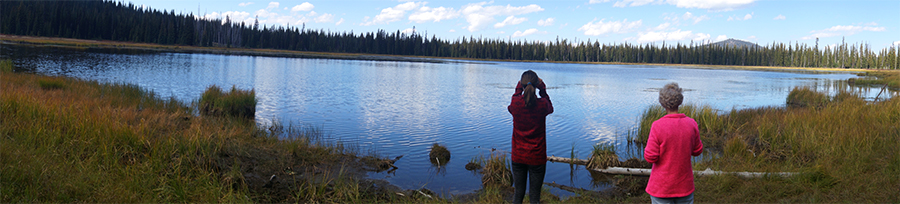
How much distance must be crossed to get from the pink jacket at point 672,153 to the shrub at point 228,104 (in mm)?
14551

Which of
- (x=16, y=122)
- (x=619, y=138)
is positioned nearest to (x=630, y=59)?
(x=619, y=138)

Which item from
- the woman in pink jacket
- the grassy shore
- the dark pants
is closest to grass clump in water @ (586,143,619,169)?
the grassy shore

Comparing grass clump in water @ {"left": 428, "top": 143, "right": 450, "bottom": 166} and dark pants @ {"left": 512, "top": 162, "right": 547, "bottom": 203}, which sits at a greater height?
dark pants @ {"left": 512, "top": 162, "right": 547, "bottom": 203}

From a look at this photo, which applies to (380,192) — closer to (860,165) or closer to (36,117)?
(36,117)

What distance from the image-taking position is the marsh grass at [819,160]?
6.98 metres

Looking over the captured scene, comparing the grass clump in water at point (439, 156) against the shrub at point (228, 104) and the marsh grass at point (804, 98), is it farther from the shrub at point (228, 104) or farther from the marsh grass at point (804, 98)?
the marsh grass at point (804, 98)

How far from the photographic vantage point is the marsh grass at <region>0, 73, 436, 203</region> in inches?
227

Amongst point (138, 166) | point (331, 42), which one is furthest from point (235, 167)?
point (331, 42)

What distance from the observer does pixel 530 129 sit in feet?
19.3

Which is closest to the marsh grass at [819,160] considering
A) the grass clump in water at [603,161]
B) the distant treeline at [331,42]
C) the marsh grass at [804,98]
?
the grass clump in water at [603,161]

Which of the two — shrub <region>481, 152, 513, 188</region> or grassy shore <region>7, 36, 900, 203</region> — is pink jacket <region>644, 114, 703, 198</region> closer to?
grassy shore <region>7, 36, 900, 203</region>

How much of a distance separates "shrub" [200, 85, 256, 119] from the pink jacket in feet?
47.7

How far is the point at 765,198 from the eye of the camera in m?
6.89

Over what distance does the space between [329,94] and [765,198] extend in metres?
21.8
